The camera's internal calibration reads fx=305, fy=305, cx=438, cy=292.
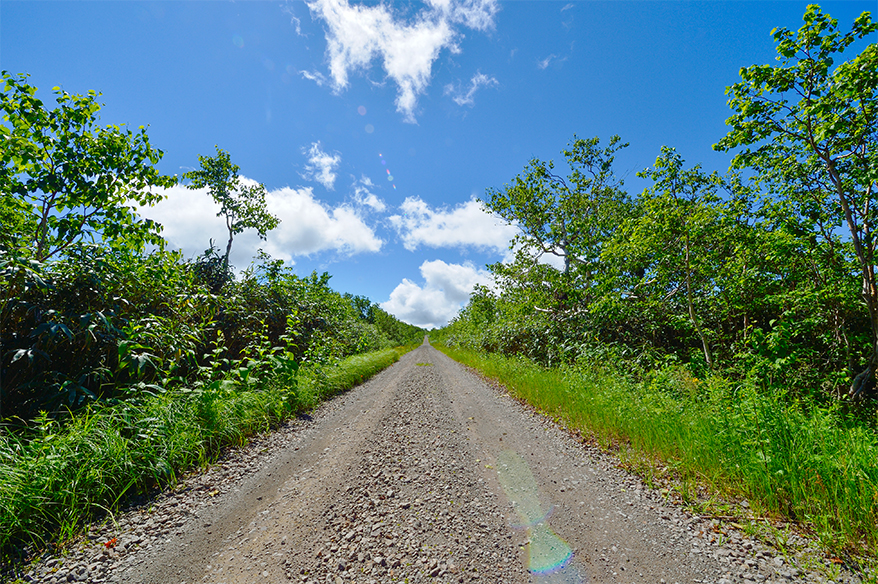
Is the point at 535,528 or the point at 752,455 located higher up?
the point at 752,455

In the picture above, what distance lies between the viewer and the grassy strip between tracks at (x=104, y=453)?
2.70m

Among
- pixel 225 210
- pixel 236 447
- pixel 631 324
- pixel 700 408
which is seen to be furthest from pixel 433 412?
pixel 225 210

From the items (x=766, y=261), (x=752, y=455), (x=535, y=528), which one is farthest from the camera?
(x=766, y=261)

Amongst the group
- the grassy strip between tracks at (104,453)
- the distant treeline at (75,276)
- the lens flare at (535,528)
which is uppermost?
the distant treeline at (75,276)

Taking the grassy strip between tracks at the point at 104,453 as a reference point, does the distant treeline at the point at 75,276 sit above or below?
above

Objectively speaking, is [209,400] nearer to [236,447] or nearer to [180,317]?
[236,447]

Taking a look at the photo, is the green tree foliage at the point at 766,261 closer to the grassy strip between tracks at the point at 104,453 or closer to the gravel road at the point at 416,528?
the gravel road at the point at 416,528

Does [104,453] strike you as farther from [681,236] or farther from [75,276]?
[681,236]

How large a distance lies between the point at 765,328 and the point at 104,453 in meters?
12.9

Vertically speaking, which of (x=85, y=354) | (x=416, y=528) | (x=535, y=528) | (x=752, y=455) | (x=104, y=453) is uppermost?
(x=85, y=354)

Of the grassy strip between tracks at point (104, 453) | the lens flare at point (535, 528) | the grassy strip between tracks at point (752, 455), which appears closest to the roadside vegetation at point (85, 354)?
the grassy strip between tracks at point (104, 453)

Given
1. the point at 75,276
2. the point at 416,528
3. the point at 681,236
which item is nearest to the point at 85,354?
the point at 75,276

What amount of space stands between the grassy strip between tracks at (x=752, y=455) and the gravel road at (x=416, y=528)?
1.54ft

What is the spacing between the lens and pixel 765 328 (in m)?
7.83
